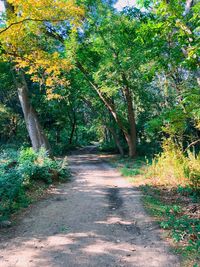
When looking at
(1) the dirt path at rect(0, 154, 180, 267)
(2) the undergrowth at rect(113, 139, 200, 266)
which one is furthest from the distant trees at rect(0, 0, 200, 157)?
(1) the dirt path at rect(0, 154, 180, 267)

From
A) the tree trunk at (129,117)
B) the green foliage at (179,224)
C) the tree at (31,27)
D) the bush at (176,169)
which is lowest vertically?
the green foliage at (179,224)

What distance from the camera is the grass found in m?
4.10

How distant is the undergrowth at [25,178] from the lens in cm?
616

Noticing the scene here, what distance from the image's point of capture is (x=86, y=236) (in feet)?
15.5

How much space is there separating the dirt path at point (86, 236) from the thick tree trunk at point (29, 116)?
551 centimetres

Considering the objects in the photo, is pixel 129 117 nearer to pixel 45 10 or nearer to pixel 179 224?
pixel 45 10

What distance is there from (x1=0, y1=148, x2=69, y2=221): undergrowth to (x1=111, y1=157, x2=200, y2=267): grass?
320 centimetres

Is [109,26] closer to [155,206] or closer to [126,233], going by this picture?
[155,206]

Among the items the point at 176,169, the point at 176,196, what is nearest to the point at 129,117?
the point at 176,169

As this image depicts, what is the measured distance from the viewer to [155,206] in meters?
6.36

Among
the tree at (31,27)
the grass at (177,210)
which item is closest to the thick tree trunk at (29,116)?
the tree at (31,27)

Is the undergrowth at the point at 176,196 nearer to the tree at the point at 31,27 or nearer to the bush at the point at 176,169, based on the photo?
the bush at the point at 176,169

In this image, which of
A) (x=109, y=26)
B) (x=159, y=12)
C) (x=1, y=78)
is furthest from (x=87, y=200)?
(x=1, y=78)

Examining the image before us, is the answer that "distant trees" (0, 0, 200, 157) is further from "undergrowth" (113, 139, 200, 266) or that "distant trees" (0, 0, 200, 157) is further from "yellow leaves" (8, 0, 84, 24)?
"undergrowth" (113, 139, 200, 266)
